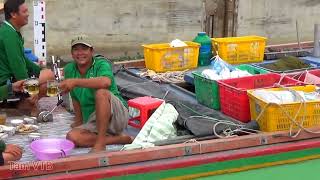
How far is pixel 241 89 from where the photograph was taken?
4.93 metres

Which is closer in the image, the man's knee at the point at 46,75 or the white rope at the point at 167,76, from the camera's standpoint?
the man's knee at the point at 46,75

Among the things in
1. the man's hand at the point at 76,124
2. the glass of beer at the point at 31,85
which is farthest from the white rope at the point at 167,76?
the glass of beer at the point at 31,85

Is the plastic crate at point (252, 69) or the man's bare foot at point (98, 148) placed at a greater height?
the plastic crate at point (252, 69)

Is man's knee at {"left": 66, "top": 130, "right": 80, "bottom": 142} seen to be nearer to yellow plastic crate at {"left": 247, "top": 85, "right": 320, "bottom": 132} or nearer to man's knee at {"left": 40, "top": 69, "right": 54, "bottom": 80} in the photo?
man's knee at {"left": 40, "top": 69, "right": 54, "bottom": 80}

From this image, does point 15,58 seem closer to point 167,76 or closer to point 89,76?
point 89,76

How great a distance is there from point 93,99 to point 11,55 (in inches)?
38.2

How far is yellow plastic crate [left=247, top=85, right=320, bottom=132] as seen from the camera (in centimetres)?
453

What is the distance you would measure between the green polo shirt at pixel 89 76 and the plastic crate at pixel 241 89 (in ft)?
3.52

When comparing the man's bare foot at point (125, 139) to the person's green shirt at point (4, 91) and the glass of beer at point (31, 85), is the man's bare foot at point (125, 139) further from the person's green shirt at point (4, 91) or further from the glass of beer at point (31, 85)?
the person's green shirt at point (4, 91)

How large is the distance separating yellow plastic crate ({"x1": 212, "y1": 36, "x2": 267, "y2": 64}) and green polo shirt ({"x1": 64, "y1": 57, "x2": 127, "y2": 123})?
244 cm

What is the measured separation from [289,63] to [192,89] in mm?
1150

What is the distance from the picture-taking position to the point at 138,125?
4918mm

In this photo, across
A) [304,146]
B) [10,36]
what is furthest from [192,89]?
[10,36]

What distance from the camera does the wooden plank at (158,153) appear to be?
12.8 feet
